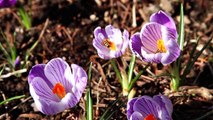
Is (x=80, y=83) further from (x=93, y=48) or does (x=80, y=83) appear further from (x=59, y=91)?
(x=93, y=48)

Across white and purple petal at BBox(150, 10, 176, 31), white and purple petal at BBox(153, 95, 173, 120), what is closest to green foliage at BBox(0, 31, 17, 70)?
white and purple petal at BBox(150, 10, 176, 31)

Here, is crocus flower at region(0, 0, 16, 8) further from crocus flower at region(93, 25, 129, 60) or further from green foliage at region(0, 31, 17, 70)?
crocus flower at region(93, 25, 129, 60)

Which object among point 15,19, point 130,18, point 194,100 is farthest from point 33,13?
point 194,100

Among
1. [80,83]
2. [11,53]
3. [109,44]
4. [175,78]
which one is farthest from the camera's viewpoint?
[11,53]

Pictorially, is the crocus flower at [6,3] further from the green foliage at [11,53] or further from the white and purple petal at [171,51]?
the white and purple petal at [171,51]

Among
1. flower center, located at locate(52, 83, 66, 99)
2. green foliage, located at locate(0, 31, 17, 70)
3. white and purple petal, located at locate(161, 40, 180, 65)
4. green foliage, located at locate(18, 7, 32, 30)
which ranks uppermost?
green foliage, located at locate(18, 7, 32, 30)

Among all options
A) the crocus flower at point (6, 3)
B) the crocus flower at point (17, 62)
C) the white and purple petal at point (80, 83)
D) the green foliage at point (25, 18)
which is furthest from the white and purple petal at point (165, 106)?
the green foliage at point (25, 18)

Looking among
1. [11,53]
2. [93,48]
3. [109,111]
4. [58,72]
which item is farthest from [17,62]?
[109,111]
